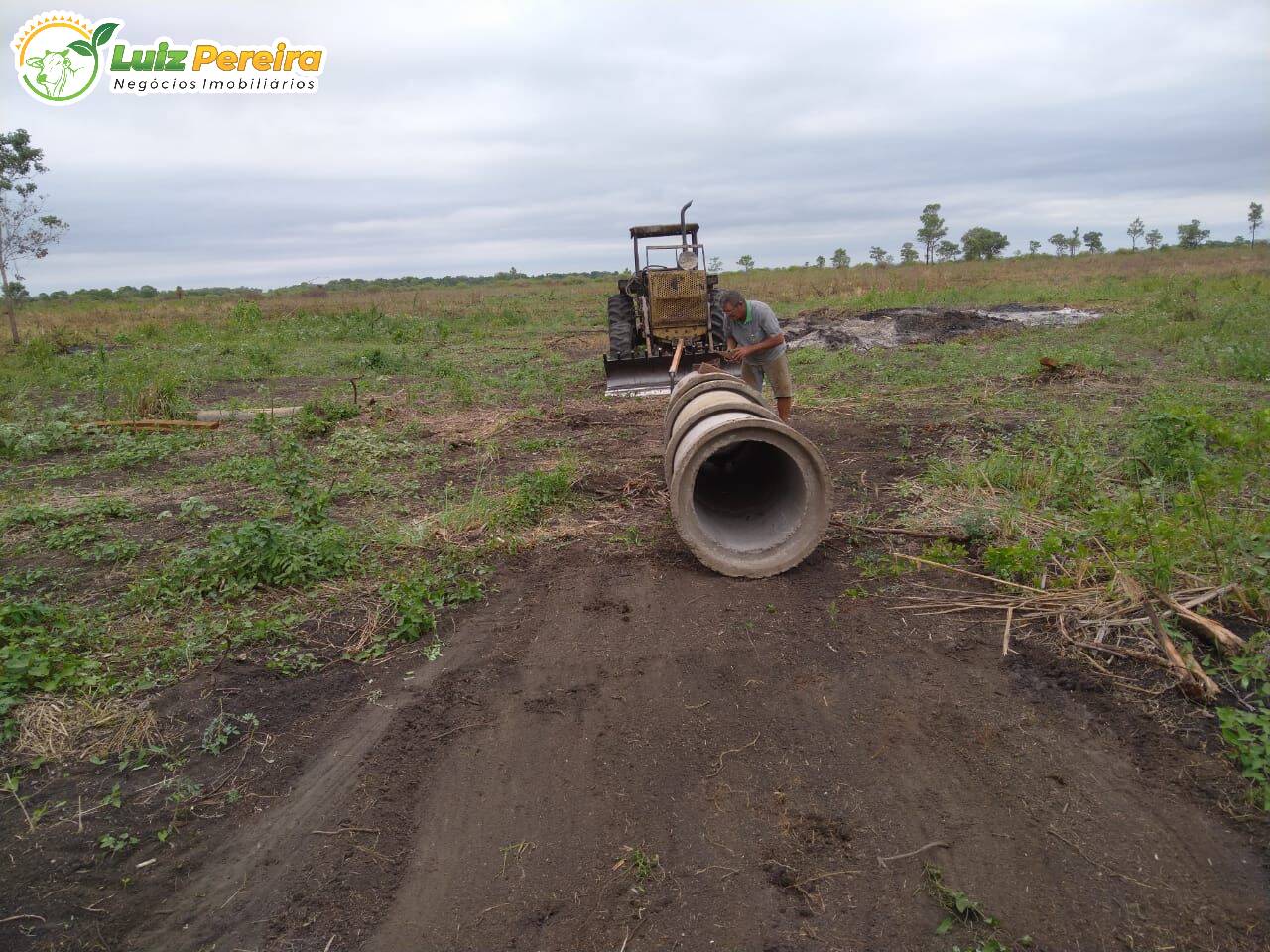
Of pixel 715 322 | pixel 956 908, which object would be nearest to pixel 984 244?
pixel 715 322

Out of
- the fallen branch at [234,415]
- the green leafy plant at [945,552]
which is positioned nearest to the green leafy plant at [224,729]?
the green leafy plant at [945,552]

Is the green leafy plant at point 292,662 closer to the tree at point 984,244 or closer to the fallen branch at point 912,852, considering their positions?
the fallen branch at point 912,852

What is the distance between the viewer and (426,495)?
7.41 metres

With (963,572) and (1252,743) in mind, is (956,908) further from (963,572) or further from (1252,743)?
(963,572)

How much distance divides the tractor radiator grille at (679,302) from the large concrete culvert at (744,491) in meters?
7.08

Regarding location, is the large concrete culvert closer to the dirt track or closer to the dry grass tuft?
the dirt track

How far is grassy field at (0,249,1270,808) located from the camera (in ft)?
14.2

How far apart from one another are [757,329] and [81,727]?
6569mm

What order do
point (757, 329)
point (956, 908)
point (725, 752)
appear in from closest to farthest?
point (956, 908)
point (725, 752)
point (757, 329)

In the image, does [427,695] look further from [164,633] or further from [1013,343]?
[1013,343]

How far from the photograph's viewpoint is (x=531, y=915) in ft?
9.08

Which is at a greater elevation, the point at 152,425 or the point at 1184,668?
the point at 152,425

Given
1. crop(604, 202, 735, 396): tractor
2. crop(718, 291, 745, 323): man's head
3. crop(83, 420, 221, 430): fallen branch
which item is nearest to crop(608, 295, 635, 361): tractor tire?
crop(604, 202, 735, 396): tractor

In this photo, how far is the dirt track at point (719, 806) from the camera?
271cm
